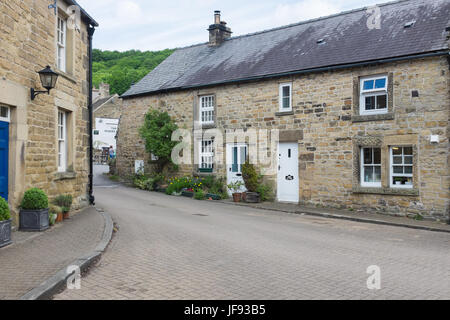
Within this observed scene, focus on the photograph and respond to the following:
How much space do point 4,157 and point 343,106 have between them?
1094cm

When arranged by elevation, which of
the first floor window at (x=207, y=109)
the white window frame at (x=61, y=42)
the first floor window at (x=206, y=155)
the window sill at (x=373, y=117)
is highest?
the white window frame at (x=61, y=42)

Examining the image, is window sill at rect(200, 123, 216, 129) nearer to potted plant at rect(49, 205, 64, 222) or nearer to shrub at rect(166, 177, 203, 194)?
shrub at rect(166, 177, 203, 194)

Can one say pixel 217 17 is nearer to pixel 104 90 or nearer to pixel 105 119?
pixel 105 119

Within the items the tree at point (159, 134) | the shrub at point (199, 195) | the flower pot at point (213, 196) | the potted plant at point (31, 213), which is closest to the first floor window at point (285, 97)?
the flower pot at point (213, 196)

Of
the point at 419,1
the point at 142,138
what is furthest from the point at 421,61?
the point at 142,138

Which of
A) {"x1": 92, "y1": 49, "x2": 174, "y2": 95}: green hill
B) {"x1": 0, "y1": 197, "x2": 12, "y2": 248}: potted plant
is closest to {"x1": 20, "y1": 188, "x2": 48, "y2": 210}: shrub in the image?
{"x1": 0, "y1": 197, "x2": 12, "y2": 248}: potted plant

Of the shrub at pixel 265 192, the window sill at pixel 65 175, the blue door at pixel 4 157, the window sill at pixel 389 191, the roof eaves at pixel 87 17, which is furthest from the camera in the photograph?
the shrub at pixel 265 192

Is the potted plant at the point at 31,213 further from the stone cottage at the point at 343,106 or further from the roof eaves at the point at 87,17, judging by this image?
the stone cottage at the point at 343,106

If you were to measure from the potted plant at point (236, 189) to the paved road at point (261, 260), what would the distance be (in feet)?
15.0

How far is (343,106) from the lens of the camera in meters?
15.6

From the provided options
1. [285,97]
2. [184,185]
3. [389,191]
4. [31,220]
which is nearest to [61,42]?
[31,220]

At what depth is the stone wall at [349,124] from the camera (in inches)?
533

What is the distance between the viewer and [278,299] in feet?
18.0

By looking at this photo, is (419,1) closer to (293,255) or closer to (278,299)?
(293,255)
